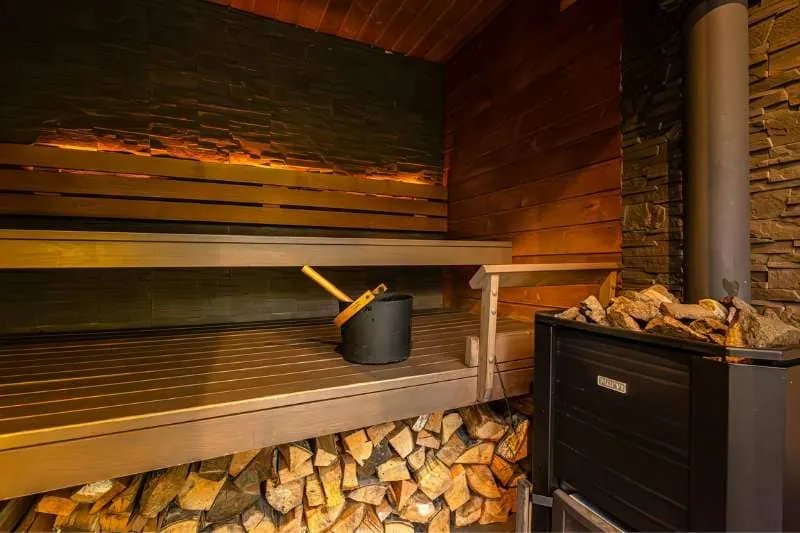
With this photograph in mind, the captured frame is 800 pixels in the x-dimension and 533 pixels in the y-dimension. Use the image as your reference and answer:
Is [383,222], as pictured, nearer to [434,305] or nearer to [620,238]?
[434,305]

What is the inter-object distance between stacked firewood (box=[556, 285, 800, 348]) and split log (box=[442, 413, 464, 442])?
0.84 meters

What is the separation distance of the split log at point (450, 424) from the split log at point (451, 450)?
3 cm

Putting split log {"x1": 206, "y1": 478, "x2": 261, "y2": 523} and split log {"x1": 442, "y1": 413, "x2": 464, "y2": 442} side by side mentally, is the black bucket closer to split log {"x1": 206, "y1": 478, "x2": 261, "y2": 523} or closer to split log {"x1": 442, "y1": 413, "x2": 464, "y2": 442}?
split log {"x1": 442, "y1": 413, "x2": 464, "y2": 442}

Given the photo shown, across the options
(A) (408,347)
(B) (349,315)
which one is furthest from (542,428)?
(B) (349,315)

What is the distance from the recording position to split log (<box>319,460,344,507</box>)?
166 cm

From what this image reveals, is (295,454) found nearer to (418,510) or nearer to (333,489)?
(333,489)

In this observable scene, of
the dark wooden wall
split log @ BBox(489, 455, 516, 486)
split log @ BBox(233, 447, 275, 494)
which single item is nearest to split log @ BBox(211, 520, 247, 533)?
split log @ BBox(233, 447, 275, 494)

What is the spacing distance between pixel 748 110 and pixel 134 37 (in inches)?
136

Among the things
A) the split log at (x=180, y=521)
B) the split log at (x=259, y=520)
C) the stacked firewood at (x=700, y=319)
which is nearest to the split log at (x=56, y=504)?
the split log at (x=180, y=521)

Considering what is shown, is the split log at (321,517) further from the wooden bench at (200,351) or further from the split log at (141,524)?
the split log at (141,524)

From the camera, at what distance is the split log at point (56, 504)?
1.39m

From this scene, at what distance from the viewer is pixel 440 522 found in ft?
6.10

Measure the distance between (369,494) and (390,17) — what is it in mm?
3117

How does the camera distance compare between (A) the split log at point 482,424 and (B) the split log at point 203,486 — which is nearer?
(B) the split log at point 203,486
